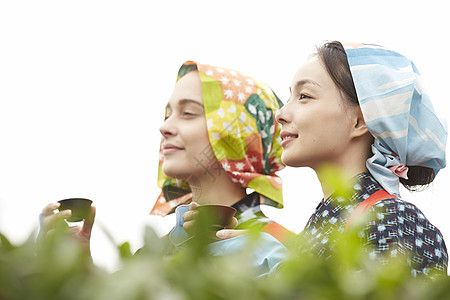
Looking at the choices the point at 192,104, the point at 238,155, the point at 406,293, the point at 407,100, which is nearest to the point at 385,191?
the point at 407,100

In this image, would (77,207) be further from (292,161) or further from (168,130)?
(168,130)

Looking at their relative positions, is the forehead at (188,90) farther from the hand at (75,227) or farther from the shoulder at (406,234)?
the shoulder at (406,234)

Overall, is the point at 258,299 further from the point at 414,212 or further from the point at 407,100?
the point at 407,100

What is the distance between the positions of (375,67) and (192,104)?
2.94 ft

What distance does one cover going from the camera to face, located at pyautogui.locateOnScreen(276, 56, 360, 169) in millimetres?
1765

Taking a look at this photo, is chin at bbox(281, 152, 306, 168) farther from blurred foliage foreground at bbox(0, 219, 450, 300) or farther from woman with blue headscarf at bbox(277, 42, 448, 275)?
blurred foliage foreground at bbox(0, 219, 450, 300)

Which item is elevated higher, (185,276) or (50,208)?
(185,276)

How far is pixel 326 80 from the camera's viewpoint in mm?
1848

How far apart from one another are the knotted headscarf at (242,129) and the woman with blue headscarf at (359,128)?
0.59 metres

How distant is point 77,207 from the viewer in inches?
66.9

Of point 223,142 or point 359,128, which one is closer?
point 359,128

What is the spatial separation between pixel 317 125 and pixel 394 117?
0.75 ft

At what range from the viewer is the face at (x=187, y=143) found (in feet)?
7.84

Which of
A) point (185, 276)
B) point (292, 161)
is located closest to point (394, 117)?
point (292, 161)
